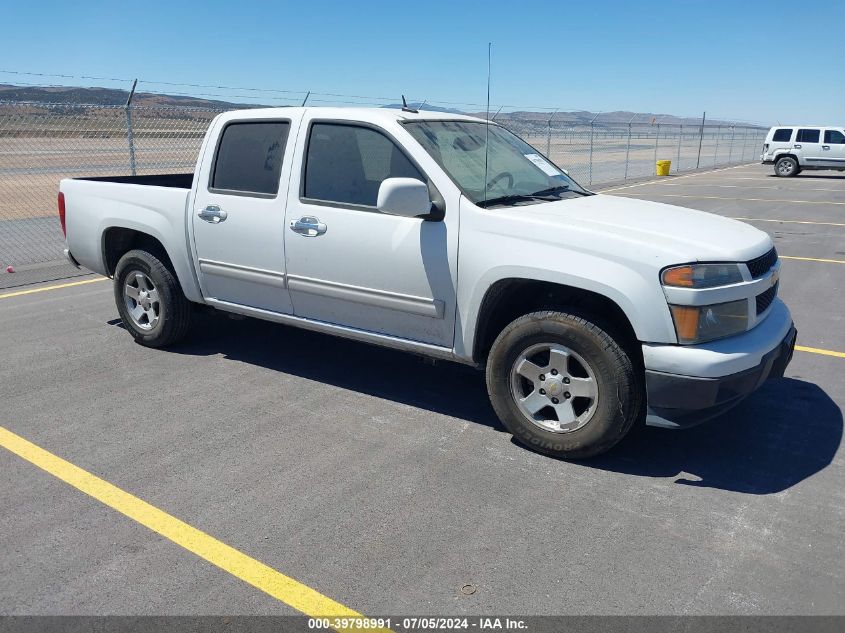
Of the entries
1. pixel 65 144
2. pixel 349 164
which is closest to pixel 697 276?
pixel 349 164

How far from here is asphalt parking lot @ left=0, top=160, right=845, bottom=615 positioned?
2.94 metres

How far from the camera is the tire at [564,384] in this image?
150 inches

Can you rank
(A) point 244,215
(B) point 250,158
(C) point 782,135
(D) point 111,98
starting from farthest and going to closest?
1. (C) point 782,135
2. (D) point 111,98
3. (B) point 250,158
4. (A) point 244,215

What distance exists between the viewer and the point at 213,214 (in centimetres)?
520

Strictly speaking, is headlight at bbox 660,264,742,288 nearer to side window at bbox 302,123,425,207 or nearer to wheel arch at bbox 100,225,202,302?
side window at bbox 302,123,425,207

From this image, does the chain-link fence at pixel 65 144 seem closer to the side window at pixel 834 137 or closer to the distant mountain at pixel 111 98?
the distant mountain at pixel 111 98

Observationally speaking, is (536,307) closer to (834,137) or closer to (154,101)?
(154,101)

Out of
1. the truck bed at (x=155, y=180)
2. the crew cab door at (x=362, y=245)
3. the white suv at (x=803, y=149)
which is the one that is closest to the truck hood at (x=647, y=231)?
the crew cab door at (x=362, y=245)

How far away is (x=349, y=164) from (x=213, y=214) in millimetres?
1145

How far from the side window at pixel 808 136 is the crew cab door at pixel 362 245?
26866mm

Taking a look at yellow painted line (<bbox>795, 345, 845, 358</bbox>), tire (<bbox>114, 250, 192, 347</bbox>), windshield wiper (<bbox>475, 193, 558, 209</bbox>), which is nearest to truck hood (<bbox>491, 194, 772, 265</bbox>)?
windshield wiper (<bbox>475, 193, 558, 209</bbox>)

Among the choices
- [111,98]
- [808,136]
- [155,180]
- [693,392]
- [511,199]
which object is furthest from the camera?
[808,136]

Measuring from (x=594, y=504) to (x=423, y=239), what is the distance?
1.71m

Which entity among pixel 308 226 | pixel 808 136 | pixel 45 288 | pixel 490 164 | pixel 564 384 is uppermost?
pixel 490 164
